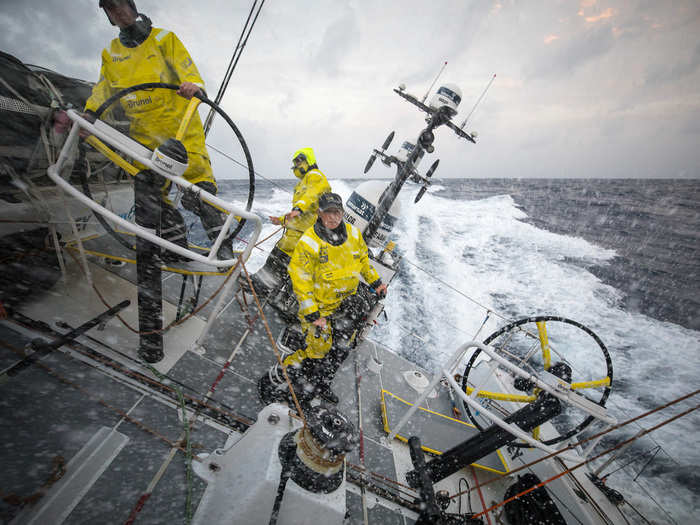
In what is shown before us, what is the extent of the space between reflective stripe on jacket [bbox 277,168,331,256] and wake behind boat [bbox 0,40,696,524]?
69 cm

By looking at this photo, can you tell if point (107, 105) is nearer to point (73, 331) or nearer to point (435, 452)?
point (73, 331)

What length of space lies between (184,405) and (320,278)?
4.22ft

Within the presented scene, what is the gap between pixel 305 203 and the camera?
3.13m

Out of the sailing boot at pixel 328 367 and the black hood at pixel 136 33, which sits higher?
the black hood at pixel 136 33

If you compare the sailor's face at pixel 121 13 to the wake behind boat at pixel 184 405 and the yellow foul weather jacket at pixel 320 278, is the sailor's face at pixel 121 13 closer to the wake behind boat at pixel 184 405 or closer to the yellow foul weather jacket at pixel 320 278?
the wake behind boat at pixel 184 405

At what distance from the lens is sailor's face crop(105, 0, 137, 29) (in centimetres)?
185

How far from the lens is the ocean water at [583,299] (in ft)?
17.1

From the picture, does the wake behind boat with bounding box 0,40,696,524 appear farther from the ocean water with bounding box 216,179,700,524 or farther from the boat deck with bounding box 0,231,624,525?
the ocean water with bounding box 216,179,700,524

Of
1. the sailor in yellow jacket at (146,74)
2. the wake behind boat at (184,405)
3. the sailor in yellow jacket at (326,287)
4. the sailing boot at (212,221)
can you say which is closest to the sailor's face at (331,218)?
the sailor in yellow jacket at (326,287)

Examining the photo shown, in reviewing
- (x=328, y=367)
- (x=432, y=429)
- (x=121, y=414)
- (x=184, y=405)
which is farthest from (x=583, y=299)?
(x=121, y=414)

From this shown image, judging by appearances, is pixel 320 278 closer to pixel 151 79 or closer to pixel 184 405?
pixel 184 405

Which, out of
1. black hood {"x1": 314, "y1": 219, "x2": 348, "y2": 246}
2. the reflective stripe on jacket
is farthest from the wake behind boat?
the reflective stripe on jacket

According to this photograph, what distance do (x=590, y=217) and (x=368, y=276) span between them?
79.4ft

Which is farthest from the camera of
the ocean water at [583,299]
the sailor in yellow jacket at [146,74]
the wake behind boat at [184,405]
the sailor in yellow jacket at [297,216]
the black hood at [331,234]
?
the ocean water at [583,299]
